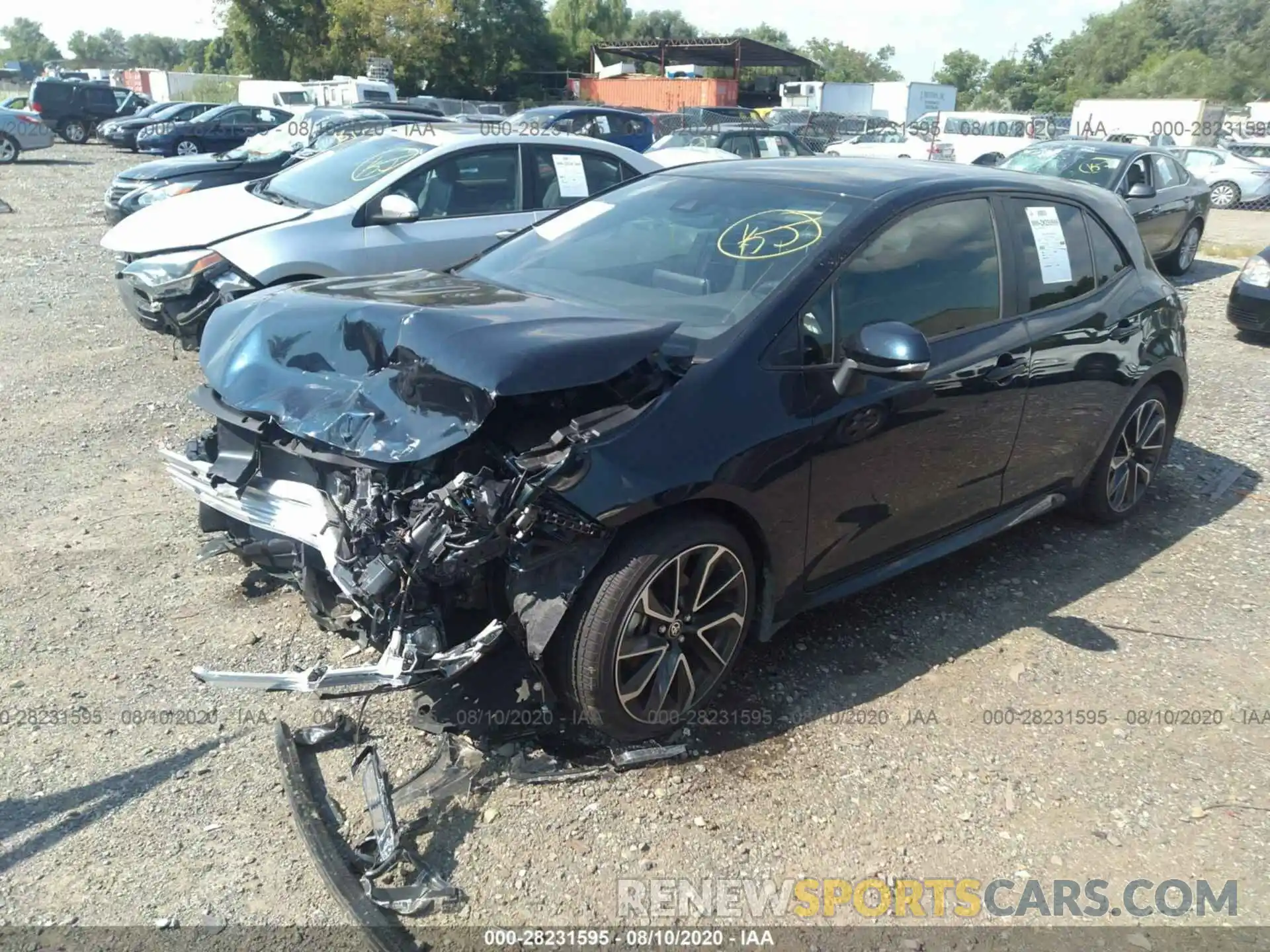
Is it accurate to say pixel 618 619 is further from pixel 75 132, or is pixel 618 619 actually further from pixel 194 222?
pixel 75 132

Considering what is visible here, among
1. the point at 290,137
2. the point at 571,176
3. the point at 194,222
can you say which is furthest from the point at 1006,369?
the point at 290,137

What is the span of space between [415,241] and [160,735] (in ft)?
14.6

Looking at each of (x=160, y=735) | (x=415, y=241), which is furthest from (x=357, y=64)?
(x=160, y=735)

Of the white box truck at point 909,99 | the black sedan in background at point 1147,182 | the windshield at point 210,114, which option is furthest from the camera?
the white box truck at point 909,99

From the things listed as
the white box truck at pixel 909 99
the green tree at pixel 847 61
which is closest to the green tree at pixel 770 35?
the green tree at pixel 847 61

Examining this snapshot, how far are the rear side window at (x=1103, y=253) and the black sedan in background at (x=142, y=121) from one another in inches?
1068

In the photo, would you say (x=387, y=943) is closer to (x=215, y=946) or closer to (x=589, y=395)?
(x=215, y=946)

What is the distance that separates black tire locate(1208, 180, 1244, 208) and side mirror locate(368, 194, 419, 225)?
68.4 ft

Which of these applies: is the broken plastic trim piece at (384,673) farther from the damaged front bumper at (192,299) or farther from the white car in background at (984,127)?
the white car in background at (984,127)

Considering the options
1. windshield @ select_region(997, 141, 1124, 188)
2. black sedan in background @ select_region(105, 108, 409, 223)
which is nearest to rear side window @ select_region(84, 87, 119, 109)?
black sedan in background @ select_region(105, 108, 409, 223)

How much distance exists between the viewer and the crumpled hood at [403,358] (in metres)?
2.72

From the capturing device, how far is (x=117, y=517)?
15.1 feet

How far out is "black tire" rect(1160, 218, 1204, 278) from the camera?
38.9ft

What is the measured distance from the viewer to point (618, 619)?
113 inches
